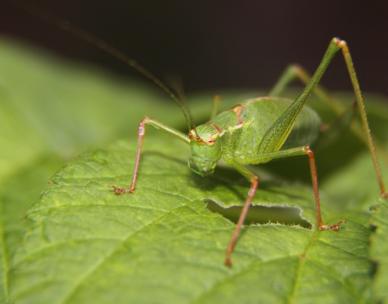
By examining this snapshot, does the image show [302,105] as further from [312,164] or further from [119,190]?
[119,190]

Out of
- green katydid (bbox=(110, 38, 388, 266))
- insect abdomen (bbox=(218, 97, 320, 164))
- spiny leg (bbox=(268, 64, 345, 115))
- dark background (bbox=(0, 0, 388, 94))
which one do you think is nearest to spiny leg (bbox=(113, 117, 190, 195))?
green katydid (bbox=(110, 38, 388, 266))

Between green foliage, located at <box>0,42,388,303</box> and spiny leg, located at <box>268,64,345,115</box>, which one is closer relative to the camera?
green foliage, located at <box>0,42,388,303</box>

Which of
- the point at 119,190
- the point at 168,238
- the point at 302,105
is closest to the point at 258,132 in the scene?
the point at 302,105

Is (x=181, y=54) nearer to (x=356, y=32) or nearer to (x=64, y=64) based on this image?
(x=356, y=32)

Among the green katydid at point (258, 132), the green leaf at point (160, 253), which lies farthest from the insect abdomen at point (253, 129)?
the green leaf at point (160, 253)

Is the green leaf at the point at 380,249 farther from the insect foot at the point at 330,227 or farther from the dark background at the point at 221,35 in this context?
the dark background at the point at 221,35

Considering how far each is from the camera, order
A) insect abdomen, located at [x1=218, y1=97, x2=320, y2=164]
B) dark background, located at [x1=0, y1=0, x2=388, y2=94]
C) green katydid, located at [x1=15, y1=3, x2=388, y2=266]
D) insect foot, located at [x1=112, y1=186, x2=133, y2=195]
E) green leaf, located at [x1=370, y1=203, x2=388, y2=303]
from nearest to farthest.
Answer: green leaf, located at [x1=370, y1=203, x2=388, y2=303] → insect foot, located at [x1=112, y1=186, x2=133, y2=195] → green katydid, located at [x1=15, y1=3, x2=388, y2=266] → insect abdomen, located at [x1=218, y1=97, x2=320, y2=164] → dark background, located at [x1=0, y1=0, x2=388, y2=94]

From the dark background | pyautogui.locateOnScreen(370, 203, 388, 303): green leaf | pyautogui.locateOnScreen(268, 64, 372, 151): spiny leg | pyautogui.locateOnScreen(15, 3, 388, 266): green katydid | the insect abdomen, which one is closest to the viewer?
pyautogui.locateOnScreen(370, 203, 388, 303): green leaf

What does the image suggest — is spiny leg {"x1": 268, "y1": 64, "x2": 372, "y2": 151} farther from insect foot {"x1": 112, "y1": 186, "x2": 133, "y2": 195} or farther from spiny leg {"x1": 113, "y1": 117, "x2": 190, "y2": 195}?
insect foot {"x1": 112, "y1": 186, "x2": 133, "y2": 195}
